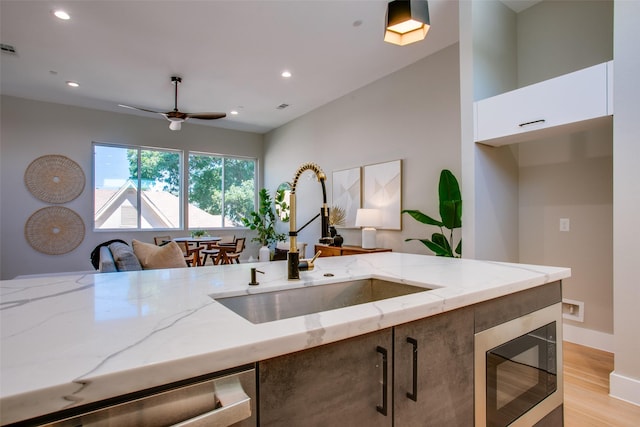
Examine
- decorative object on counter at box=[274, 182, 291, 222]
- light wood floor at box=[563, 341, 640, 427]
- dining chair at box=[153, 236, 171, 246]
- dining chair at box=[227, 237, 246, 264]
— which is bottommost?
light wood floor at box=[563, 341, 640, 427]

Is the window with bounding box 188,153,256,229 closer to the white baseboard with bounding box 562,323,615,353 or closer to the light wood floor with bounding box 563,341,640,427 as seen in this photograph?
the white baseboard with bounding box 562,323,615,353

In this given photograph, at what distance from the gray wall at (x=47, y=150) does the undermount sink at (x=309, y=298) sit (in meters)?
6.29

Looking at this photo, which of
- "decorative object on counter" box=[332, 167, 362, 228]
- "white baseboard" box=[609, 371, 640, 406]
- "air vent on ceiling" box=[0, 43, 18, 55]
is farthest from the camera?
"decorative object on counter" box=[332, 167, 362, 228]

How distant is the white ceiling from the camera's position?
3277 mm

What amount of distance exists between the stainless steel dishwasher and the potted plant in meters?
6.44

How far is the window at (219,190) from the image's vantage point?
7.23 metres

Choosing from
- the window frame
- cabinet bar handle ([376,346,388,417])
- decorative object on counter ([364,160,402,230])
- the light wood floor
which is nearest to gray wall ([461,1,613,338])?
the light wood floor

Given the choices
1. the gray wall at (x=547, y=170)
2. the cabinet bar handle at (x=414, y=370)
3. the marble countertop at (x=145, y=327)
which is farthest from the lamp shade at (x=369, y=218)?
the cabinet bar handle at (x=414, y=370)

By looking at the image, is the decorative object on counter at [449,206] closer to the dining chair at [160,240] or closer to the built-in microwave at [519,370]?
the built-in microwave at [519,370]

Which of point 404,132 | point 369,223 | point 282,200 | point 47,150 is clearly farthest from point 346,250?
point 47,150

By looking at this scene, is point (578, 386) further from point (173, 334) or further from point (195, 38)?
point (195, 38)

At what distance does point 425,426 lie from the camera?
96 centimetres

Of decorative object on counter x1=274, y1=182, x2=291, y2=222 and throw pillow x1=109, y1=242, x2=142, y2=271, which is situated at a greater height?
decorative object on counter x1=274, y1=182, x2=291, y2=222

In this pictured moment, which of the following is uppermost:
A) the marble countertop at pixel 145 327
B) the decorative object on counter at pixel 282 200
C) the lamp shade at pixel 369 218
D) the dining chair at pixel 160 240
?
the decorative object on counter at pixel 282 200
